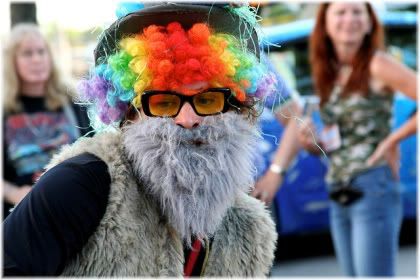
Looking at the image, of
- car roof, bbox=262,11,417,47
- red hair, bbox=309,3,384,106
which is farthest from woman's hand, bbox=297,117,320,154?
car roof, bbox=262,11,417,47

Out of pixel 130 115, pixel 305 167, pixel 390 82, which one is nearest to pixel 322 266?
pixel 305 167

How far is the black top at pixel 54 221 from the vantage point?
5.59ft

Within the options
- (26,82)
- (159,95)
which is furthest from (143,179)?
(26,82)

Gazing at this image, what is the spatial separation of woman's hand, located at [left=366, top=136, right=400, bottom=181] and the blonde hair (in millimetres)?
1563

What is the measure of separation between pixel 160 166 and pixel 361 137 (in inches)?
75.0

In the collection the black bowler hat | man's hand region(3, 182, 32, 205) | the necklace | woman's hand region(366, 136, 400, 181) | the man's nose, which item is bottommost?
man's hand region(3, 182, 32, 205)

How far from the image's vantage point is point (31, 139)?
3.69 metres

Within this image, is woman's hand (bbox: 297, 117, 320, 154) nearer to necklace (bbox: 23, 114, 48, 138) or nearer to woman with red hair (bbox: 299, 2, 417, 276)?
woman with red hair (bbox: 299, 2, 417, 276)

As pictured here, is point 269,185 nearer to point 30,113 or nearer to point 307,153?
point 30,113

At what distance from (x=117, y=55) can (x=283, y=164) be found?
187 cm

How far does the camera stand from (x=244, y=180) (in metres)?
1.97

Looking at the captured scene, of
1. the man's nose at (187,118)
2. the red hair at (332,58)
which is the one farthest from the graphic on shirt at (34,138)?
the man's nose at (187,118)

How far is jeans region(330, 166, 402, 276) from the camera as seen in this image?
3387mm

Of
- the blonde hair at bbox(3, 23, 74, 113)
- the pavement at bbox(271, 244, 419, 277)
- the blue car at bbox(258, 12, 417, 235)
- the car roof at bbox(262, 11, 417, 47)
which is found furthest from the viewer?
the car roof at bbox(262, 11, 417, 47)
